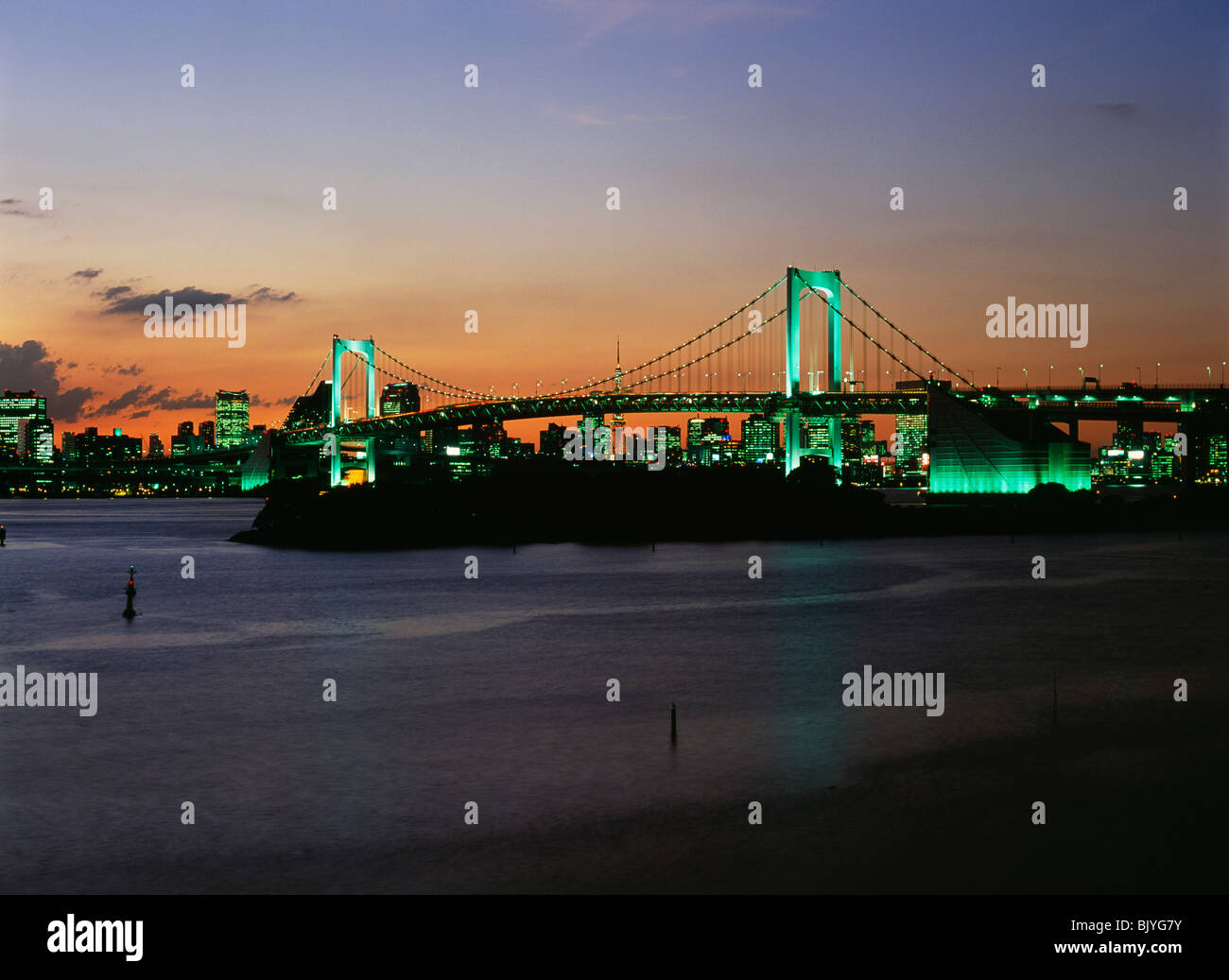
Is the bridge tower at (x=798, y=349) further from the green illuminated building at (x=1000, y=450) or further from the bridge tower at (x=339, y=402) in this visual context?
the bridge tower at (x=339, y=402)

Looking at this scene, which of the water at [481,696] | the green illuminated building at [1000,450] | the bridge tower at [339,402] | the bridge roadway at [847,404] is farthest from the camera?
the bridge tower at [339,402]

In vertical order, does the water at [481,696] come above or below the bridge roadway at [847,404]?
below

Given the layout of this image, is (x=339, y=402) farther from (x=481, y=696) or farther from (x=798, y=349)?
(x=481, y=696)

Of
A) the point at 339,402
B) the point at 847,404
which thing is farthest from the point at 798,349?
the point at 339,402

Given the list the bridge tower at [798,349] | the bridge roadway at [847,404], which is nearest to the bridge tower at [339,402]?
the bridge roadway at [847,404]

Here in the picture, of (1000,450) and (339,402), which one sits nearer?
(1000,450)

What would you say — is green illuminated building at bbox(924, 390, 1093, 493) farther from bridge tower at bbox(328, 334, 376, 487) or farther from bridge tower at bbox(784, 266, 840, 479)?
bridge tower at bbox(328, 334, 376, 487)

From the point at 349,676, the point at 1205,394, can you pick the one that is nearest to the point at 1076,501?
the point at 1205,394

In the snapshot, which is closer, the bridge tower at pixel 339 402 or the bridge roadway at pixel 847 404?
the bridge roadway at pixel 847 404
